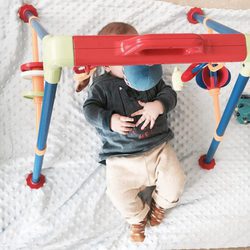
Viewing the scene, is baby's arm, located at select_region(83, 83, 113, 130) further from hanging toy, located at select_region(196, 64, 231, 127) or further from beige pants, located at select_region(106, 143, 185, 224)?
hanging toy, located at select_region(196, 64, 231, 127)

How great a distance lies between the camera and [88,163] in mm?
1134

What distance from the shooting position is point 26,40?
3.65 ft

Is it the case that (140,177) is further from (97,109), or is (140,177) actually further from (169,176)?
(97,109)

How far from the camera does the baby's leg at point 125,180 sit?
1.03m

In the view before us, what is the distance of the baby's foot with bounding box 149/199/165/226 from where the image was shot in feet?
3.67

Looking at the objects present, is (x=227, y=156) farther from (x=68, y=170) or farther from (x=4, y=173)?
(x=4, y=173)

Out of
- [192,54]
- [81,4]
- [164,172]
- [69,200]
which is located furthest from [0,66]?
[192,54]

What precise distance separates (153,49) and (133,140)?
1.33 feet

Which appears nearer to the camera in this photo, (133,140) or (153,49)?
(153,49)

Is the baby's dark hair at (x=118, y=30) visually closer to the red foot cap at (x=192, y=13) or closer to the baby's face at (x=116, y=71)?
the baby's face at (x=116, y=71)

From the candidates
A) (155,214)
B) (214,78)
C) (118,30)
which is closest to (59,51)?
(118,30)

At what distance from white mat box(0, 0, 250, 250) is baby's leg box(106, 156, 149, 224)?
10cm

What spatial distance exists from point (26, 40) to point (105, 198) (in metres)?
0.48

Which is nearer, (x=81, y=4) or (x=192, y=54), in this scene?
(x=192, y=54)
